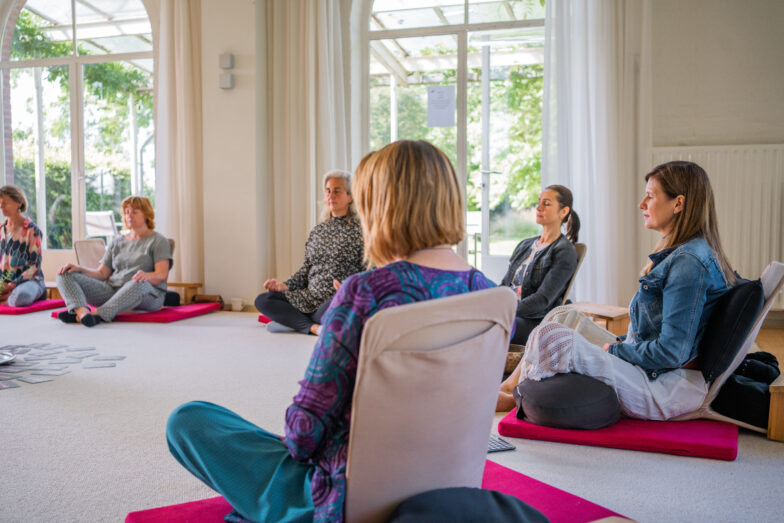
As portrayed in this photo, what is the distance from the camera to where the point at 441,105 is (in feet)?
18.8

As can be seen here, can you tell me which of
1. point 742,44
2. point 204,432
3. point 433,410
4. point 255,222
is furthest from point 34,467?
point 742,44

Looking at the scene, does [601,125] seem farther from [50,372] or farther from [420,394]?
[420,394]

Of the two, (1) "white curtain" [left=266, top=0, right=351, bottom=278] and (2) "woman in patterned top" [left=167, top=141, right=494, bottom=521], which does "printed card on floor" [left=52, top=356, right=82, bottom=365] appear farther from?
(2) "woman in patterned top" [left=167, top=141, right=494, bottom=521]

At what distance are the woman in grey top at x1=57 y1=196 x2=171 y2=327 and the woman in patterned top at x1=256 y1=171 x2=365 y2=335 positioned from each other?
103 cm

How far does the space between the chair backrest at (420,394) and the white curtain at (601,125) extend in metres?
3.86

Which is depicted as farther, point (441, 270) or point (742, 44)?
point (742, 44)

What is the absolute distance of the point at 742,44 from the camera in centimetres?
474

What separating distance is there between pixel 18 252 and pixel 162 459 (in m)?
4.27

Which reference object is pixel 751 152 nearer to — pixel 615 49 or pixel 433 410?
pixel 615 49

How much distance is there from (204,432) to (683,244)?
1.79m

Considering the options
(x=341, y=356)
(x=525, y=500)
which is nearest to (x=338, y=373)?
(x=341, y=356)

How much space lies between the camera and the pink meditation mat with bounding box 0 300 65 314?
5.41 m

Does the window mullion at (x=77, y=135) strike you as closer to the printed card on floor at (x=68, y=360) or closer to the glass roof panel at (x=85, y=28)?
the glass roof panel at (x=85, y=28)

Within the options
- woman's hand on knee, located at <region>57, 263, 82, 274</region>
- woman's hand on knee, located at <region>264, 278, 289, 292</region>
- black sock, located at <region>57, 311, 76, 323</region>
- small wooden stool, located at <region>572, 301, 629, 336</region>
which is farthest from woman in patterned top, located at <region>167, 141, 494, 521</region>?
woman's hand on knee, located at <region>57, 263, 82, 274</region>
